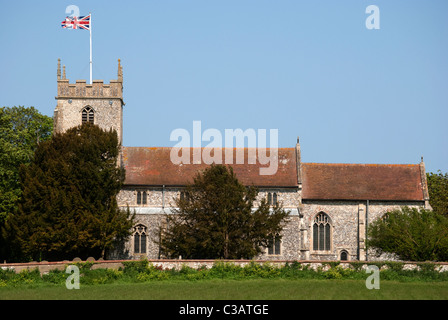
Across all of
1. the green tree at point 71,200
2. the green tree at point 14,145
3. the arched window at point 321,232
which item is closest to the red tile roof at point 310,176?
the arched window at point 321,232

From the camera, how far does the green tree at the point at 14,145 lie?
163ft

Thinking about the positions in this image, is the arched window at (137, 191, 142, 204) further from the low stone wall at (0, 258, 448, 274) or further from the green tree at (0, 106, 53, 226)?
the low stone wall at (0, 258, 448, 274)

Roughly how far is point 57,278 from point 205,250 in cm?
1127

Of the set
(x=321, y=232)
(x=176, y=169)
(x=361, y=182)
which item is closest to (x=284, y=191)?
(x=321, y=232)

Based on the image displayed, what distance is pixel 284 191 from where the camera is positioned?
50.8 m

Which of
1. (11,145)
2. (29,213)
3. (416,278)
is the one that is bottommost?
(416,278)

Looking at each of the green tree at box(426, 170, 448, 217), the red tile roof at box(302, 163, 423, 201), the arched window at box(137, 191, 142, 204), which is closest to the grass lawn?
the arched window at box(137, 191, 142, 204)

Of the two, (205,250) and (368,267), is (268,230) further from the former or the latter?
(368,267)

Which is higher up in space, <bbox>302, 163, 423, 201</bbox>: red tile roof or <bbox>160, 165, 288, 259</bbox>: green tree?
<bbox>302, 163, 423, 201</bbox>: red tile roof

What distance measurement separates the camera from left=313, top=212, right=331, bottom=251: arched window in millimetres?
51312

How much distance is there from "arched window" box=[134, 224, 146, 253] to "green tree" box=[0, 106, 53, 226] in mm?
8593

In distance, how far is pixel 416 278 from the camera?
117 ft

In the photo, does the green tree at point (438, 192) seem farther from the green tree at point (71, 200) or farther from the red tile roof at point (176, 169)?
the green tree at point (71, 200)
